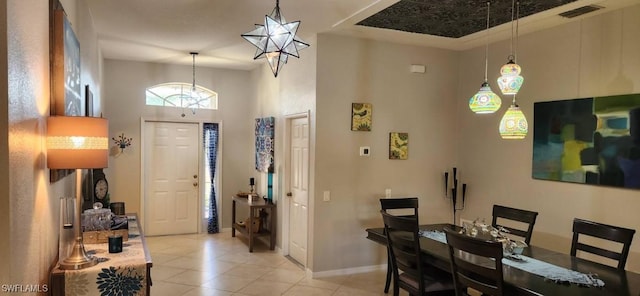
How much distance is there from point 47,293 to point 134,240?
38.1 inches

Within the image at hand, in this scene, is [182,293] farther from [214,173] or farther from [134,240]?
[214,173]

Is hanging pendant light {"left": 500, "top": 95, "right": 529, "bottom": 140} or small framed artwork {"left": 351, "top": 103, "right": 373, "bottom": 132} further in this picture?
small framed artwork {"left": 351, "top": 103, "right": 373, "bottom": 132}

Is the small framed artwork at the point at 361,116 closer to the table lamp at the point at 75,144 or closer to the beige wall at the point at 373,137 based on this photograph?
the beige wall at the point at 373,137

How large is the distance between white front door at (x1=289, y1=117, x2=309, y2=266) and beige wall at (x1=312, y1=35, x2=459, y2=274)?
12.8 inches

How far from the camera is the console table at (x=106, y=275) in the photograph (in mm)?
2191

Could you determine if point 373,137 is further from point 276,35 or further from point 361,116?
point 276,35

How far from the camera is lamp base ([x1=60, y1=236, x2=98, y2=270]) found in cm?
224

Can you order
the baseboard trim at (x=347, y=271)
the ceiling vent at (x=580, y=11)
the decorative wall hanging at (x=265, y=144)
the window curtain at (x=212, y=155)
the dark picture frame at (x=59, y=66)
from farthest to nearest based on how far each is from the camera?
the window curtain at (x=212, y=155) → the decorative wall hanging at (x=265, y=144) → the baseboard trim at (x=347, y=271) → the ceiling vent at (x=580, y=11) → the dark picture frame at (x=59, y=66)

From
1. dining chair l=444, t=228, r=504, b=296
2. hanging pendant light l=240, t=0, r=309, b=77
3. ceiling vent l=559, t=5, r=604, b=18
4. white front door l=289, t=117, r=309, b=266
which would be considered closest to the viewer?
dining chair l=444, t=228, r=504, b=296

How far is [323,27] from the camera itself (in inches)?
170

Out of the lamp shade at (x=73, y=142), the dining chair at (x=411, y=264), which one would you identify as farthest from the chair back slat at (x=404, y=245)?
the lamp shade at (x=73, y=142)

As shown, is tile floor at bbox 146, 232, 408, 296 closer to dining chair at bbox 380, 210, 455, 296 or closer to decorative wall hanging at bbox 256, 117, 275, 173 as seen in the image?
dining chair at bbox 380, 210, 455, 296

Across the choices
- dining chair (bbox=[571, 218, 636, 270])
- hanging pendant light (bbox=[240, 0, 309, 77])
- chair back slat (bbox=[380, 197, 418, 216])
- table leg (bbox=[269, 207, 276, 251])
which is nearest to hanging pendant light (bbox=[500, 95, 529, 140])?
dining chair (bbox=[571, 218, 636, 270])

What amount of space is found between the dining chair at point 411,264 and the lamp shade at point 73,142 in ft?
7.20
